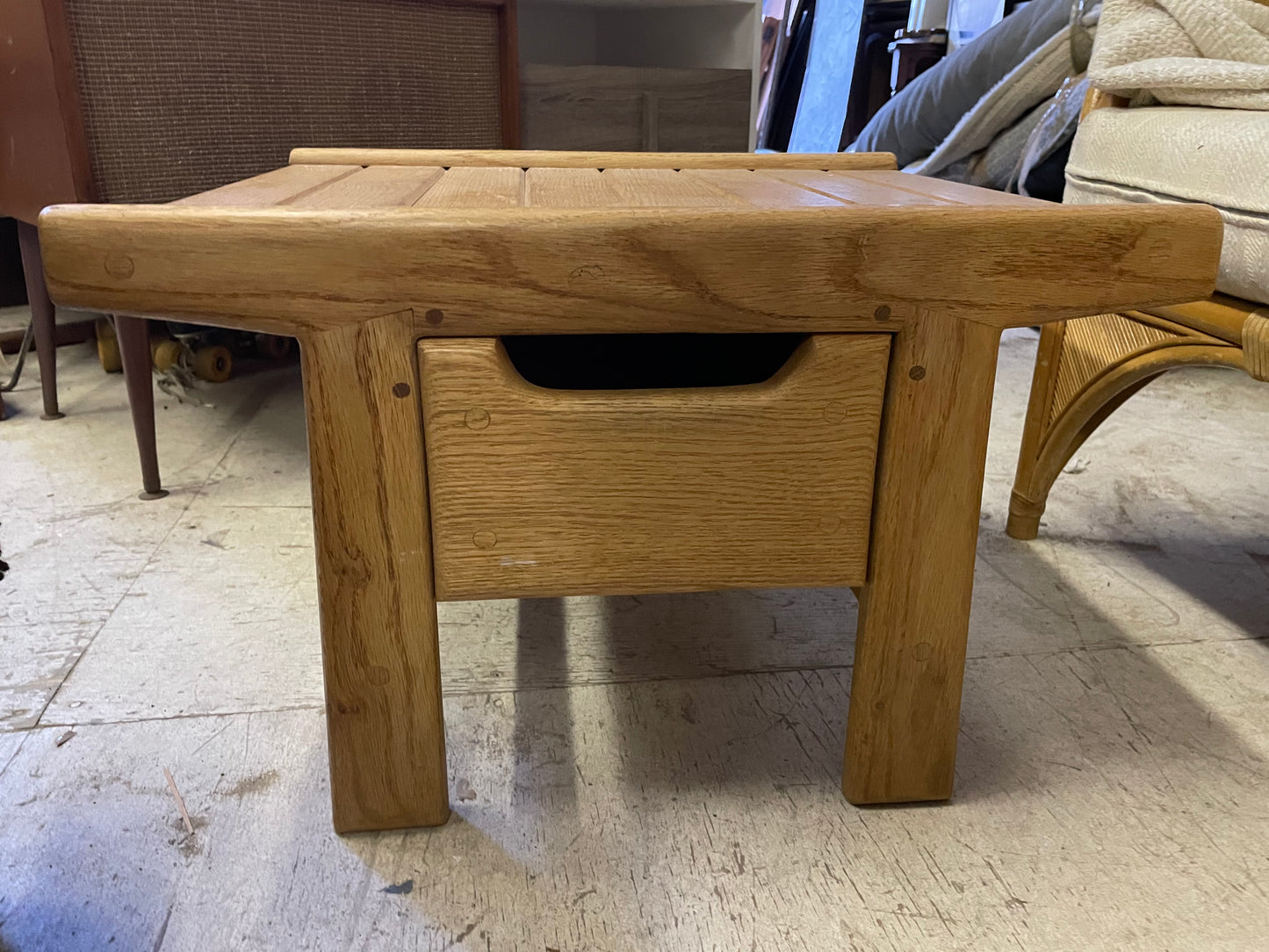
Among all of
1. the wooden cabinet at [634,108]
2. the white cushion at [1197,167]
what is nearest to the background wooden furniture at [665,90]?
the wooden cabinet at [634,108]

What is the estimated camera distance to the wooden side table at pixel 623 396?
515mm

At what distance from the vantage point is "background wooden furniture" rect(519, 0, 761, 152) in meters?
1.58

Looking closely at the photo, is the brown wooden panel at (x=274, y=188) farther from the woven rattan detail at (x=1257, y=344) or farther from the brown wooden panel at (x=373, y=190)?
the woven rattan detail at (x=1257, y=344)

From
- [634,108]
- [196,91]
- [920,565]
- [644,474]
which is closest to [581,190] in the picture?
[644,474]

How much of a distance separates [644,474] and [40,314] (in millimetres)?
1230

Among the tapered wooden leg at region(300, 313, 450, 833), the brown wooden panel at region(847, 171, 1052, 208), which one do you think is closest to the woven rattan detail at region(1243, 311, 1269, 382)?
the brown wooden panel at region(847, 171, 1052, 208)

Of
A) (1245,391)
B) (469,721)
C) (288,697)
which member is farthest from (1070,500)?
(288,697)

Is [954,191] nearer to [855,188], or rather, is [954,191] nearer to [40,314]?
[855,188]

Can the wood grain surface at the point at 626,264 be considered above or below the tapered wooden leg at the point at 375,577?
above

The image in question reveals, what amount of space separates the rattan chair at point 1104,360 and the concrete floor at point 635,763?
0.09 metres

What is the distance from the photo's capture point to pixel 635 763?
0.70 metres

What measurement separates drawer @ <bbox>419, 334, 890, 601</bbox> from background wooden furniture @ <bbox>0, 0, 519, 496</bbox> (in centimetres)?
75

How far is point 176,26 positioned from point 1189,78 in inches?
43.5

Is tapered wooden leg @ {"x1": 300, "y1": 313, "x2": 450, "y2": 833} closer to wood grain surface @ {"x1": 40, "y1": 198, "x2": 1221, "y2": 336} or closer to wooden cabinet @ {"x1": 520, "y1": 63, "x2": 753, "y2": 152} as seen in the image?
wood grain surface @ {"x1": 40, "y1": 198, "x2": 1221, "y2": 336}
